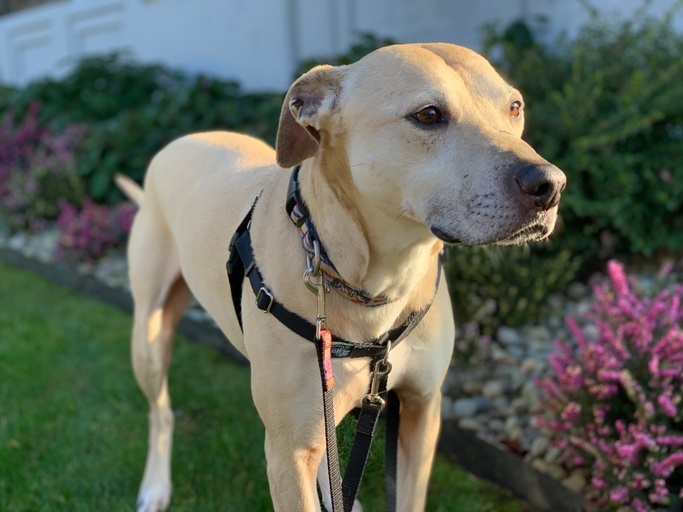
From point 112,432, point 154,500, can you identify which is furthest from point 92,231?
point 154,500

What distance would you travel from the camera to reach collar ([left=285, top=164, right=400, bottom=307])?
6.84 feet

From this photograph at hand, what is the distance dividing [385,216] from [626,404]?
1.52 meters

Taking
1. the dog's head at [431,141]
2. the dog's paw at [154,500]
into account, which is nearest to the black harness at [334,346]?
the dog's head at [431,141]

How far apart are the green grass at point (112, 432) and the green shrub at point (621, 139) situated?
1.97 m

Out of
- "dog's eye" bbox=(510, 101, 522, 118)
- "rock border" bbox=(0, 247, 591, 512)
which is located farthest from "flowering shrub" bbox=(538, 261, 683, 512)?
"dog's eye" bbox=(510, 101, 522, 118)

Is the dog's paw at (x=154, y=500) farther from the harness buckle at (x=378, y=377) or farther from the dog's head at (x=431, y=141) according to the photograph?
the dog's head at (x=431, y=141)

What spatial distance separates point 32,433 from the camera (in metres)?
3.74

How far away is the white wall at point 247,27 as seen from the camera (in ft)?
21.3

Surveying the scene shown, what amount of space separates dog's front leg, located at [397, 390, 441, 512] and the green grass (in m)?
0.13

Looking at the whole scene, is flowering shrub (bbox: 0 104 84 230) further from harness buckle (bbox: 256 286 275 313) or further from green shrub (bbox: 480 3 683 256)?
harness buckle (bbox: 256 286 275 313)

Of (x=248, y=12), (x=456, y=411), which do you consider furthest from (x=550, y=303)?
(x=248, y=12)

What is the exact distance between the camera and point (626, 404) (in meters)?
2.88

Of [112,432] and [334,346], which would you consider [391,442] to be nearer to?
[334,346]

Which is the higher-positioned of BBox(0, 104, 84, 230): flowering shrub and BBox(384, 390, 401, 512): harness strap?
BBox(384, 390, 401, 512): harness strap
